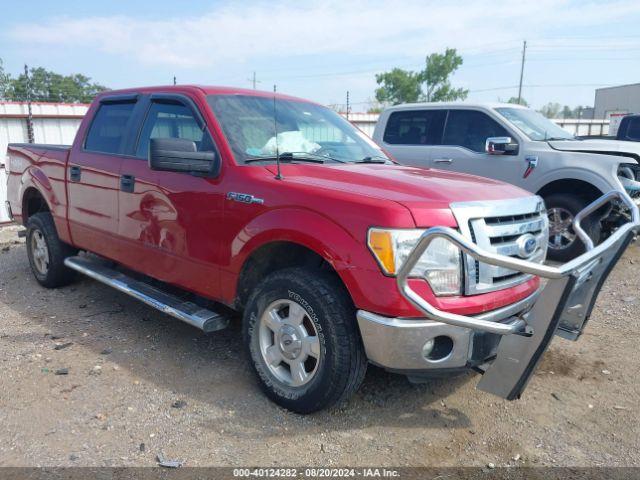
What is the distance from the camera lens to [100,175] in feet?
14.7

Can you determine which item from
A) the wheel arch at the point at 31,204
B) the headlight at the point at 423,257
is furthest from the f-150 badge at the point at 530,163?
the wheel arch at the point at 31,204

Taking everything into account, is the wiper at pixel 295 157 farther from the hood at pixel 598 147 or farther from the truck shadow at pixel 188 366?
the hood at pixel 598 147

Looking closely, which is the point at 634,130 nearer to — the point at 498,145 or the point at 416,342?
the point at 498,145

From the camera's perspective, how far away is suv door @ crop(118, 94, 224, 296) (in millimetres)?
3568

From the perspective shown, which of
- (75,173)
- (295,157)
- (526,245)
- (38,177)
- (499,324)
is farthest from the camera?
(38,177)

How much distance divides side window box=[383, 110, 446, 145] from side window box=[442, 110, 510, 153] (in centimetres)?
15

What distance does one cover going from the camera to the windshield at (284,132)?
366 cm

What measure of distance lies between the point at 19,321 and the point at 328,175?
330 cm

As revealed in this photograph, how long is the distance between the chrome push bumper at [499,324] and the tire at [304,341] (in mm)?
157

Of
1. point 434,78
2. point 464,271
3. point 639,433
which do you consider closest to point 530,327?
point 464,271

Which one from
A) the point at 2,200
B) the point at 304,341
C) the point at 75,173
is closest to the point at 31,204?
the point at 75,173

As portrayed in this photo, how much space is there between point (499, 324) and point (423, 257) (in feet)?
1.60

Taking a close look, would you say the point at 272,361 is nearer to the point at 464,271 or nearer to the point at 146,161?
the point at 464,271

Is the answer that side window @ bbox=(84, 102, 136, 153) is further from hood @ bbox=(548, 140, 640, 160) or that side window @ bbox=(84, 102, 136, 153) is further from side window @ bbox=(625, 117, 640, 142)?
side window @ bbox=(625, 117, 640, 142)
